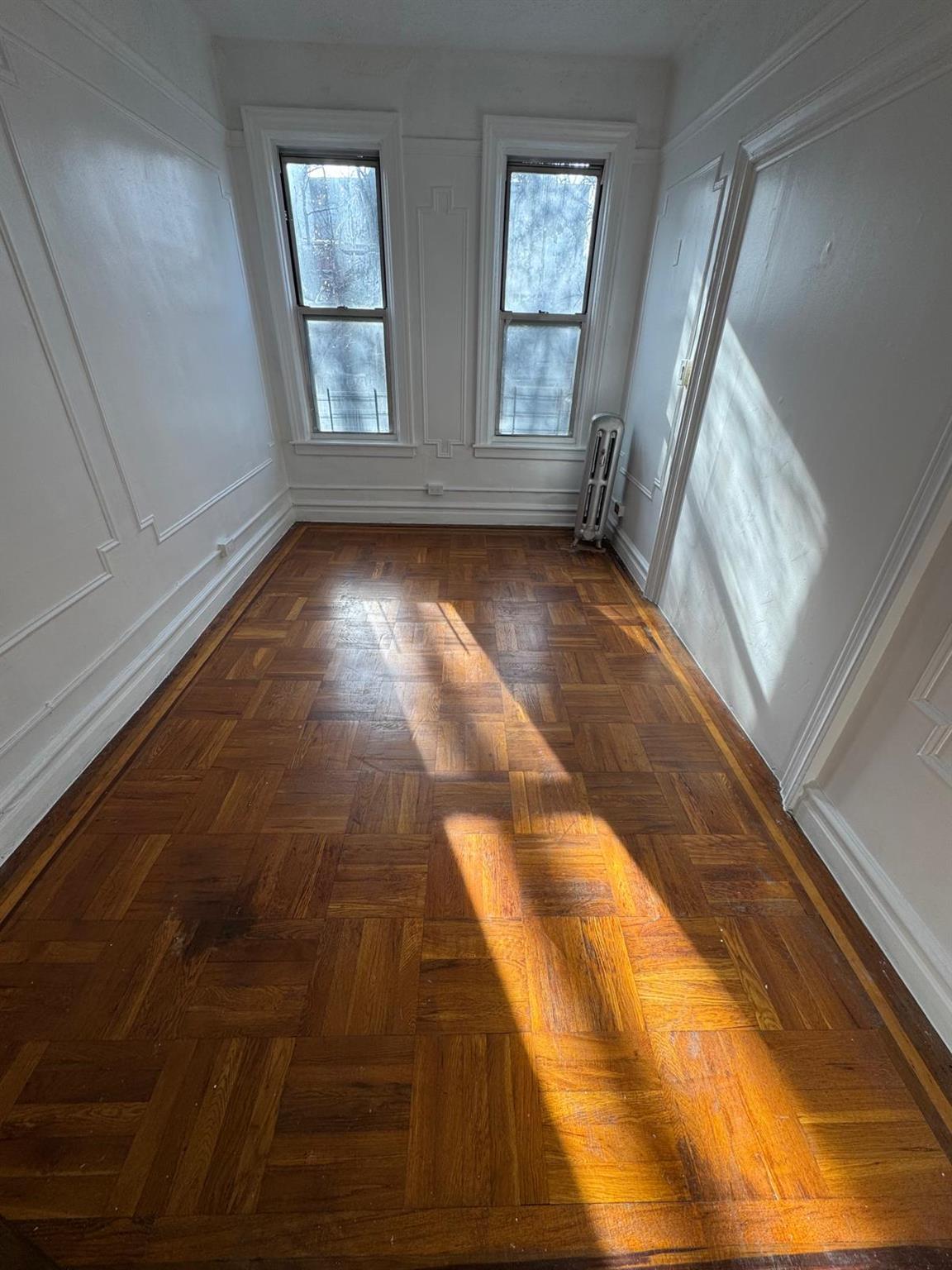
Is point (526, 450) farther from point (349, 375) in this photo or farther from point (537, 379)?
point (349, 375)

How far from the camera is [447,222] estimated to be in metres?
2.91

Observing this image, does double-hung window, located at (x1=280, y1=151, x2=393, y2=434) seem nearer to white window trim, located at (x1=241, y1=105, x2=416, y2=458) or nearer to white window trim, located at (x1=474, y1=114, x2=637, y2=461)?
white window trim, located at (x1=241, y1=105, x2=416, y2=458)

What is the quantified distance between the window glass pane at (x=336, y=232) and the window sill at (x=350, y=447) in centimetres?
81

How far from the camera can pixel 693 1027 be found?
1086 millimetres

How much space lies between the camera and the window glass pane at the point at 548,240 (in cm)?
293

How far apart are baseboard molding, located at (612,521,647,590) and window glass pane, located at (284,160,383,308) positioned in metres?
2.14

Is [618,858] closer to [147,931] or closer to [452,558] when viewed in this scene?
[147,931]

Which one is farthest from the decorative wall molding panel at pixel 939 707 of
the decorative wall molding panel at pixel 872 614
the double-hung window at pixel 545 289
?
the double-hung window at pixel 545 289

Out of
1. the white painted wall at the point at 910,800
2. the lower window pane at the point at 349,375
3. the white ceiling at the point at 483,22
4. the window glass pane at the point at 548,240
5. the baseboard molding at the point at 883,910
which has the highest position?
the white ceiling at the point at 483,22

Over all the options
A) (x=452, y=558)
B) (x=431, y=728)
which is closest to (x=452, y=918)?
(x=431, y=728)

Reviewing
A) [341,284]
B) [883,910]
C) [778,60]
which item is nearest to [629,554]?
[778,60]

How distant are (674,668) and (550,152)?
2.96 metres

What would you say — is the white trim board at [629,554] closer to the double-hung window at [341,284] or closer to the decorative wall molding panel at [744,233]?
the decorative wall molding panel at [744,233]

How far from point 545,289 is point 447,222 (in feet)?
2.28
